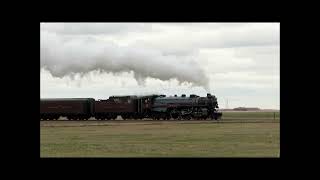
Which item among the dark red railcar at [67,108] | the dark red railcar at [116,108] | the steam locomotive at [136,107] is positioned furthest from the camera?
the dark red railcar at [67,108]

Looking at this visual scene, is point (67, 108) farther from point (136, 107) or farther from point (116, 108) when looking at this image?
point (136, 107)

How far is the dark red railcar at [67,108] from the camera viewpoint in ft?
174

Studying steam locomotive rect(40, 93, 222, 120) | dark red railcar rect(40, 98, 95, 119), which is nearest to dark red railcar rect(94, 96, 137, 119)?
steam locomotive rect(40, 93, 222, 120)

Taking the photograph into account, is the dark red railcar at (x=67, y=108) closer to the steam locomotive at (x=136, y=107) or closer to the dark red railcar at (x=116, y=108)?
the steam locomotive at (x=136, y=107)

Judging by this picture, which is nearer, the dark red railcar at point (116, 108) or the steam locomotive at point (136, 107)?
the steam locomotive at point (136, 107)

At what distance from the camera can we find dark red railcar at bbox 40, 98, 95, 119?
5294cm

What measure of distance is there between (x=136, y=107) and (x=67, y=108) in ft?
22.2

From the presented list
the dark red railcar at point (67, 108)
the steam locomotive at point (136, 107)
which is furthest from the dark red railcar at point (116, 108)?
the dark red railcar at point (67, 108)

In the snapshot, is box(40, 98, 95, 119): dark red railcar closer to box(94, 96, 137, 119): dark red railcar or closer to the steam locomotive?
the steam locomotive

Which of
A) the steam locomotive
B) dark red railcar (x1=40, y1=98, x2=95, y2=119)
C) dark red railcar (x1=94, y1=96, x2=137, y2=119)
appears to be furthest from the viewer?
dark red railcar (x1=40, y1=98, x2=95, y2=119)
